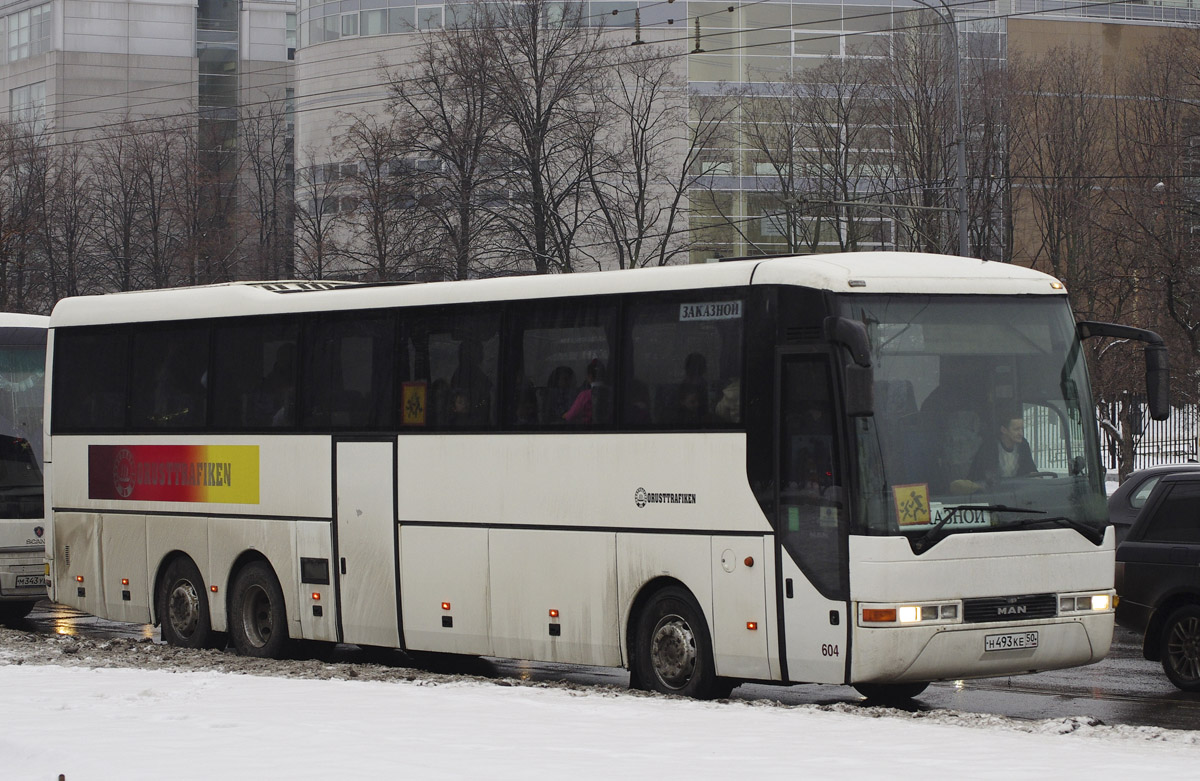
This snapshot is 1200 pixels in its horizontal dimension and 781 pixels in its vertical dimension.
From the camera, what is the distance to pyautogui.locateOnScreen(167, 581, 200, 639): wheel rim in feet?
55.8

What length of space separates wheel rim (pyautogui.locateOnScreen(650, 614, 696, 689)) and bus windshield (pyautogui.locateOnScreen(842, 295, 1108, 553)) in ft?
6.12

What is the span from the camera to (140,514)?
17.4 metres

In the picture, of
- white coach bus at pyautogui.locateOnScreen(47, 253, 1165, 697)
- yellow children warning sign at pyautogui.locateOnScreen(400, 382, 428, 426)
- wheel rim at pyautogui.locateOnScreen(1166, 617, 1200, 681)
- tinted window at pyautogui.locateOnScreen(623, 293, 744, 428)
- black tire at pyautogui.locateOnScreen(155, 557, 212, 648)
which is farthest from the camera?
black tire at pyautogui.locateOnScreen(155, 557, 212, 648)

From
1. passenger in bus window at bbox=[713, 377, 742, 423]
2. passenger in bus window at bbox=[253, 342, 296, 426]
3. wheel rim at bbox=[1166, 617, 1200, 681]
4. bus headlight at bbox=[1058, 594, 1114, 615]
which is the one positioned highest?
passenger in bus window at bbox=[253, 342, 296, 426]

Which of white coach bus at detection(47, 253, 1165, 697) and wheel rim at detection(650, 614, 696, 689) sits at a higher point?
white coach bus at detection(47, 253, 1165, 697)

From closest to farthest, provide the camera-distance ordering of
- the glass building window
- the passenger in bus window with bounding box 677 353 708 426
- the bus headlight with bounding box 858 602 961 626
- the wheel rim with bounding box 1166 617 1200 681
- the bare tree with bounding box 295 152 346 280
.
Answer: the bus headlight with bounding box 858 602 961 626
the passenger in bus window with bounding box 677 353 708 426
the wheel rim with bounding box 1166 617 1200 681
the bare tree with bounding box 295 152 346 280
the glass building window

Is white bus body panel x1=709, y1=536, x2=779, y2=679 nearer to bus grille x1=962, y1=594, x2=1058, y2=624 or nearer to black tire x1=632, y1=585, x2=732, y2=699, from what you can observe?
black tire x1=632, y1=585, x2=732, y2=699

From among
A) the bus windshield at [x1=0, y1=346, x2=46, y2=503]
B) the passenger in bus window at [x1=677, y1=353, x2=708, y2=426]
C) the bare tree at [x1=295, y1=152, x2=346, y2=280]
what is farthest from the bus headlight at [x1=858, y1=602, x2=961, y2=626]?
the bare tree at [x1=295, y1=152, x2=346, y2=280]

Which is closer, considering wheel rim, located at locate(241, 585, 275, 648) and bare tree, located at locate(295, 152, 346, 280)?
wheel rim, located at locate(241, 585, 275, 648)

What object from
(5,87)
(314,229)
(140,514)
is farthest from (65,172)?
(140,514)

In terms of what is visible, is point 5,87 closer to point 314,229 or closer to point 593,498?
point 314,229

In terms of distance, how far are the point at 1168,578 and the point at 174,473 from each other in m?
9.15

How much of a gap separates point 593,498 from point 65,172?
53756mm

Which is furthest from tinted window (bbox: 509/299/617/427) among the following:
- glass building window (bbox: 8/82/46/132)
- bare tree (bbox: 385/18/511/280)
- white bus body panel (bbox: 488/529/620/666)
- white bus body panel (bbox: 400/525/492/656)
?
glass building window (bbox: 8/82/46/132)
